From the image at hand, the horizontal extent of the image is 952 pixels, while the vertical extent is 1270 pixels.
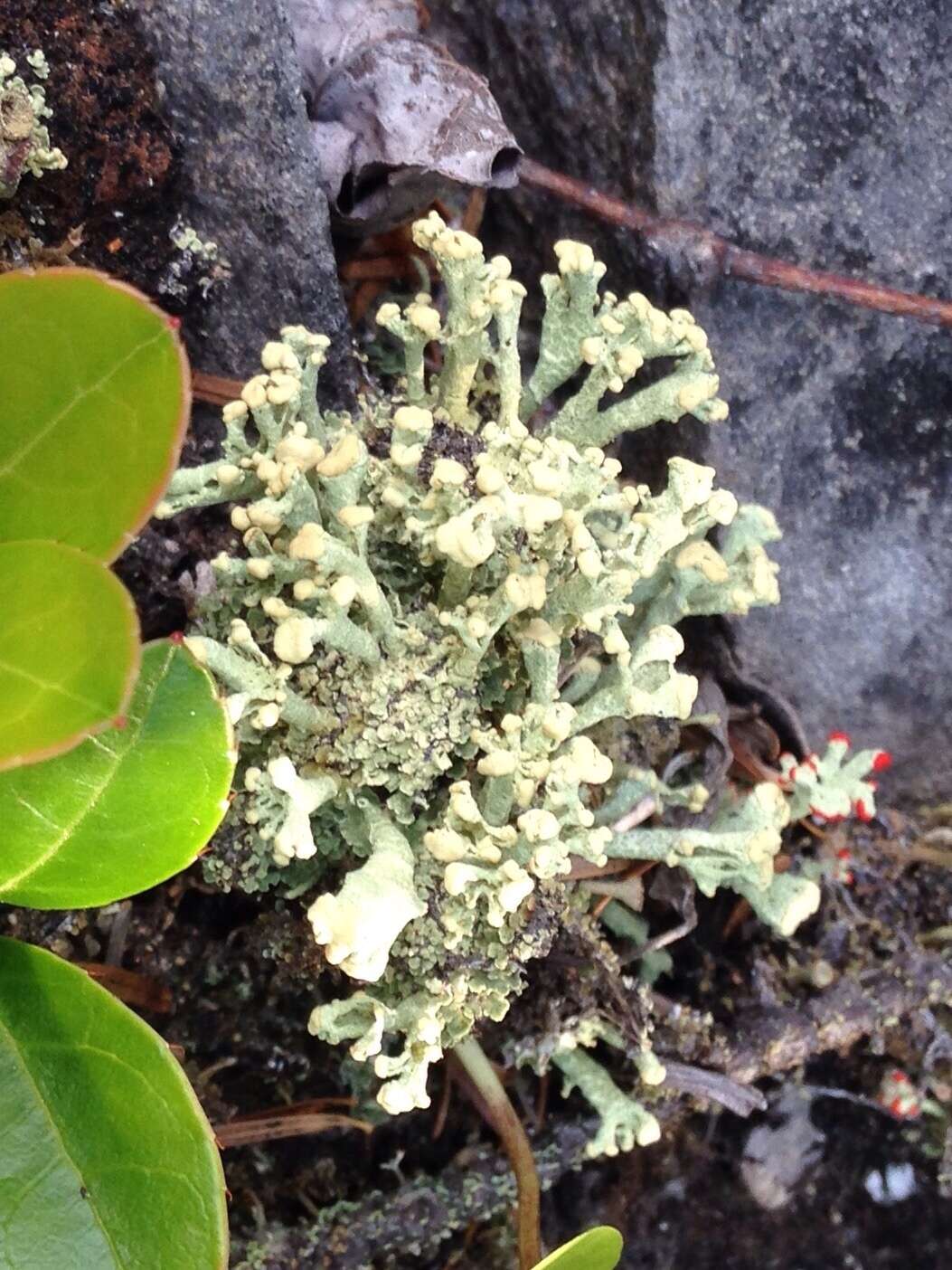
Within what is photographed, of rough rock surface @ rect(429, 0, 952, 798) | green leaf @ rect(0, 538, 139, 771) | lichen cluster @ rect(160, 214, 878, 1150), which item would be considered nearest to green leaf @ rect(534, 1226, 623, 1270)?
lichen cluster @ rect(160, 214, 878, 1150)

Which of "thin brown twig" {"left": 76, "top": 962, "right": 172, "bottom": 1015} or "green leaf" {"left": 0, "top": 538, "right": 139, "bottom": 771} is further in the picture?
"thin brown twig" {"left": 76, "top": 962, "right": 172, "bottom": 1015}

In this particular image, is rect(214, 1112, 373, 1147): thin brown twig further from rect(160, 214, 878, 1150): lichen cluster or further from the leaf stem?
rect(160, 214, 878, 1150): lichen cluster

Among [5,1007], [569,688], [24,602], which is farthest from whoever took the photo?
[569,688]

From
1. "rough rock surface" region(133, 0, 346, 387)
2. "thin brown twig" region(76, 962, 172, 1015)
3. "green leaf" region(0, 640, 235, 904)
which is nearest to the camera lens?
"green leaf" region(0, 640, 235, 904)

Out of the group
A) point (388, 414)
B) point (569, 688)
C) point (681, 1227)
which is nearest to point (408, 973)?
point (569, 688)

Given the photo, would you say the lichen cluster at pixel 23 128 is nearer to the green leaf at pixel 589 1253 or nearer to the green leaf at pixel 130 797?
the green leaf at pixel 130 797

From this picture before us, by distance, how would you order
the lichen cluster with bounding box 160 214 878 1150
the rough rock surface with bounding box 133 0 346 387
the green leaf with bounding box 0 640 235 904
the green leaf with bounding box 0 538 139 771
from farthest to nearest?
the rough rock surface with bounding box 133 0 346 387 → the lichen cluster with bounding box 160 214 878 1150 → the green leaf with bounding box 0 640 235 904 → the green leaf with bounding box 0 538 139 771

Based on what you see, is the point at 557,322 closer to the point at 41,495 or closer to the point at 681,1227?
the point at 41,495

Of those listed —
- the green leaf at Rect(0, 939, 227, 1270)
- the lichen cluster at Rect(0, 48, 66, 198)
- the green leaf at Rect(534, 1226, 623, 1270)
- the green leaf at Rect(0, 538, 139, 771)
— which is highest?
the lichen cluster at Rect(0, 48, 66, 198)
